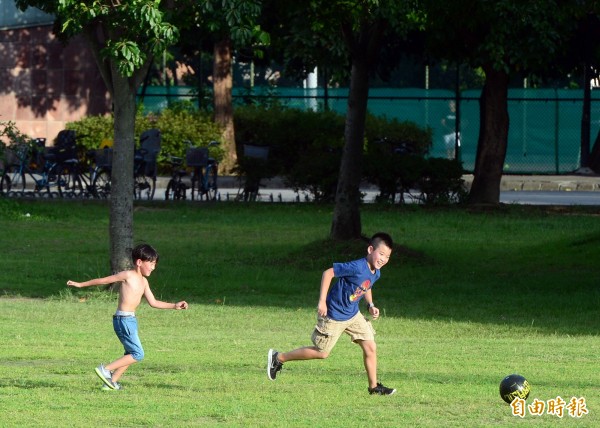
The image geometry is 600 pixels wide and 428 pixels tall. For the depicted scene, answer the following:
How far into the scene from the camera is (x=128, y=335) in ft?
32.2

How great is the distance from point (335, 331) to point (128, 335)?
4.80 ft

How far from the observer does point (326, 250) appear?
20.2 metres

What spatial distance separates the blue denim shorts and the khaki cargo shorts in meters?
1.26

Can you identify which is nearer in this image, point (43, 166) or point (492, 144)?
point (492, 144)

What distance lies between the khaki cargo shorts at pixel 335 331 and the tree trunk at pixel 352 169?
1066 centimetres

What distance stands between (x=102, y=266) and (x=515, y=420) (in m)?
11.5

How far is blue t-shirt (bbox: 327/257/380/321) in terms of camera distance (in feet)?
31.3

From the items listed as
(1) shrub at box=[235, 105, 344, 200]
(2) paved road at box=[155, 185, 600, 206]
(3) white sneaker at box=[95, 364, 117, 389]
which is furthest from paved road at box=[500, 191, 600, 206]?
(3) white sneaker at box=[95, 364, 117, 389]

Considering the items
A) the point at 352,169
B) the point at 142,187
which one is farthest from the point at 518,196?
the point at 352,169

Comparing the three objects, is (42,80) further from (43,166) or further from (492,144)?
(492,144)

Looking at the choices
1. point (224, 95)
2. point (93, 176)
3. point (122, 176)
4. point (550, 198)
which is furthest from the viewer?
point (224, 95)

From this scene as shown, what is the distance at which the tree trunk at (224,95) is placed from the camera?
3853 centimetres

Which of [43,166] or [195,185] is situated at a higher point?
[43,166]

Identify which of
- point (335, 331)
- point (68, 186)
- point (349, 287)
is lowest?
point (68, 186)
